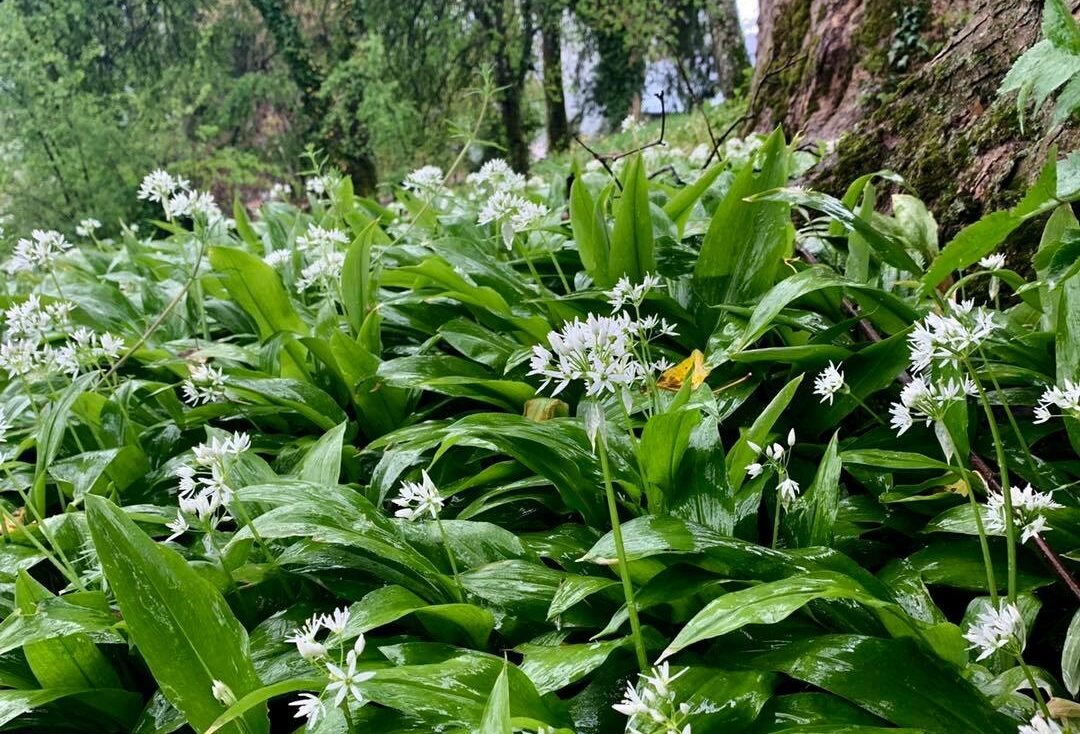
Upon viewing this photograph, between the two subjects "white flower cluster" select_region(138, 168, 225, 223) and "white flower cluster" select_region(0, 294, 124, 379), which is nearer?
"white flower cluster" select_region(0, 294, 124, 379)

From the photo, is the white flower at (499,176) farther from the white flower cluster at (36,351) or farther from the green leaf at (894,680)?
the green leaf at (894,680)

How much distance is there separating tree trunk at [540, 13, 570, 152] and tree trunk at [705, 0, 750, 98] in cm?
231

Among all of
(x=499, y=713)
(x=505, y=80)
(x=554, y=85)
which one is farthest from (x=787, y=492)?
(x=554, y=85)

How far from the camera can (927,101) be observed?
250 cm

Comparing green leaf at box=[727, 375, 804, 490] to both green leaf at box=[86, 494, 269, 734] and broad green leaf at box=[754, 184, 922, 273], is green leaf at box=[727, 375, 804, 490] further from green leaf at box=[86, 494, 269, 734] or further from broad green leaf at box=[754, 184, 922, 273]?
green leaf at box=[86, 494, 269, 734]

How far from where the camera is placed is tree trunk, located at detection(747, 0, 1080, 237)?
216 cm

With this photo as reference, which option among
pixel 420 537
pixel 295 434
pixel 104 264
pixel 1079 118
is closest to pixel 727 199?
pixel 1079 118

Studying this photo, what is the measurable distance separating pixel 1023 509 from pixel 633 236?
1.17 metres

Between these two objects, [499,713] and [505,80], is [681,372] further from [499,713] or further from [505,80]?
[505,80]

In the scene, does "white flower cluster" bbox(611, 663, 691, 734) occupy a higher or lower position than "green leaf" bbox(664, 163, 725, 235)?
lower

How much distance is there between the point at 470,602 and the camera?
52.0 inches

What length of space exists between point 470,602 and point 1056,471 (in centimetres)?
107

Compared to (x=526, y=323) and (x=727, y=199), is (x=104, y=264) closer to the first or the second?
(x=526, y=323)

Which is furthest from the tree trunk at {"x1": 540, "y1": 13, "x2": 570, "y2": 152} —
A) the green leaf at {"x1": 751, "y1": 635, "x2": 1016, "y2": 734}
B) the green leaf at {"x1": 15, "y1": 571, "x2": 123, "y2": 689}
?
the green leaf at {"x1": 751, "y1": 635, "x2": 1016, "y2": 734}
